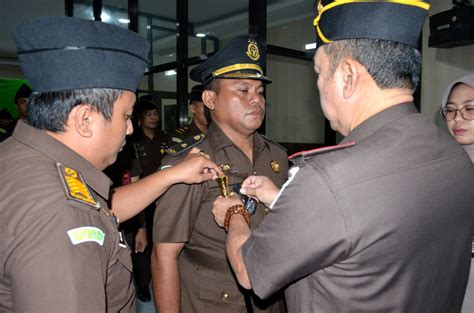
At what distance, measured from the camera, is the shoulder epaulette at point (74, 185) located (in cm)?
78

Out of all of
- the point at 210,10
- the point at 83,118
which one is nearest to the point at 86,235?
the point at 83,118

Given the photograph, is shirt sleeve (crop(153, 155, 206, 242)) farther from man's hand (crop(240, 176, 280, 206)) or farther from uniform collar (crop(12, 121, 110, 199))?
uniform collar (crop(12, 121, 110, 199))

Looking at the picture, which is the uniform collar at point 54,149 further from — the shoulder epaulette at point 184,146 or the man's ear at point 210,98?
the man's ear at point 210,98

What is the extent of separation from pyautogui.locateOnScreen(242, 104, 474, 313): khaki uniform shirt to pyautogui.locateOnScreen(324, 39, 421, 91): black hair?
7 centimetres

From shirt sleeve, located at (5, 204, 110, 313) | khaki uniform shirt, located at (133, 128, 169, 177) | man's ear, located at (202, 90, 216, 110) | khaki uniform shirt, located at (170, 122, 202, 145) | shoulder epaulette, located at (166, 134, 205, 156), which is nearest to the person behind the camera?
shirt sleeve, located at (5, 204, 110, 313)

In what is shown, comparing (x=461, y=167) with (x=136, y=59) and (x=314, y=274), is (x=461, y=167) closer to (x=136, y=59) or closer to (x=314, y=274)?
(x=314, y=274)

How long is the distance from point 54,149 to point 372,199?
2.37ft

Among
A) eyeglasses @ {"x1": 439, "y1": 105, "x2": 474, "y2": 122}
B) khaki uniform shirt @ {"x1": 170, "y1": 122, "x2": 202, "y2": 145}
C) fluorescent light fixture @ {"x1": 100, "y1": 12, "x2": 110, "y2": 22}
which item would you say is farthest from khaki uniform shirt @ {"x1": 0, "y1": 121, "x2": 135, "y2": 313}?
fluorescent light fixture @ {"x1": 100, "y1": 12, "x2": 110, "y2": 22}

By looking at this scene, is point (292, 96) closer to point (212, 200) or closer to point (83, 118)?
point (212, 200)

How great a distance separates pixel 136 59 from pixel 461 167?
34.7 inches

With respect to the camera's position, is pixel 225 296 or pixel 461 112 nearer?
pixel 225 296

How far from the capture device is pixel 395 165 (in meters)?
0.79

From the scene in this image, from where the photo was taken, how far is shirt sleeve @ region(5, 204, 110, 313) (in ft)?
2.21

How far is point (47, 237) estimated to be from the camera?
69cm
